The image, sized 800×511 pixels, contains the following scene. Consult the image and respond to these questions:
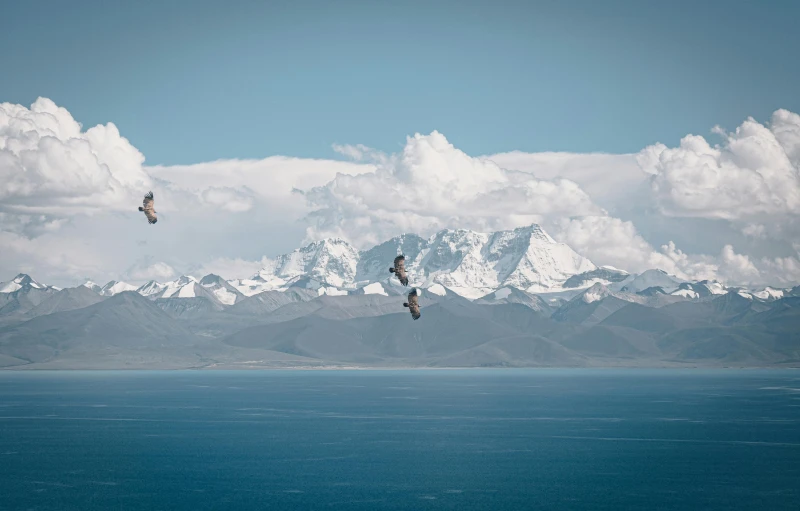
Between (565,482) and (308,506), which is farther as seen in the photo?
(565,482)

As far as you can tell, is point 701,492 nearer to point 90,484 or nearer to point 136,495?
point 136,495

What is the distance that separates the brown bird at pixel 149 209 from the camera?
385ft

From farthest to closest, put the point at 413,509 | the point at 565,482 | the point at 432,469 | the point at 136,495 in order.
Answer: the point at 432,469 → the point at 565,482 → the point at 136,495 → the point at 413,509

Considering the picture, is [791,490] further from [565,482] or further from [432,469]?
[432,469]

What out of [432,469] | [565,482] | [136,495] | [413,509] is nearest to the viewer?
[413,509]

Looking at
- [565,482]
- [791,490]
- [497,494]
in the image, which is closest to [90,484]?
[497,494]

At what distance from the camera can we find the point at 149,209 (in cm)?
11825

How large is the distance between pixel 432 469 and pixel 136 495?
199 feet

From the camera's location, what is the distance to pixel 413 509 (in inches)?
6319

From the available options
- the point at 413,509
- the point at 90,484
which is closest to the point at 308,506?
the point at 413,509

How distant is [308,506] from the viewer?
162500mm

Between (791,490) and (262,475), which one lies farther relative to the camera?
(262,475)

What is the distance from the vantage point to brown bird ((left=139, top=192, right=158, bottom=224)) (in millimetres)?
117438

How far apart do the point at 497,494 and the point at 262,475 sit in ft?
161
